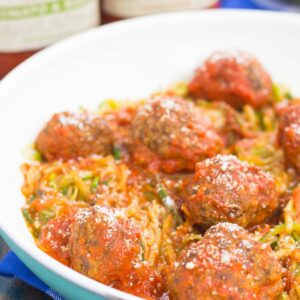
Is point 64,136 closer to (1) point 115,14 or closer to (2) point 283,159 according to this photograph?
(2) point 283,159

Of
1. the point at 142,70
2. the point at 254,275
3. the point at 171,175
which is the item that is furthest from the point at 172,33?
the point at 254,275

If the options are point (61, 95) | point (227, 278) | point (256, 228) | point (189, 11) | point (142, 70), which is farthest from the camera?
point (189, 11)

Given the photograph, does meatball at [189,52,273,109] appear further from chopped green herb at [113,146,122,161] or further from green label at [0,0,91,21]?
green label at [0,0,91,21]

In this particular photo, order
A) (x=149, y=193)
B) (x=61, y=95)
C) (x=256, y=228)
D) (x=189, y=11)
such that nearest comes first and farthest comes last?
(x=256, y=228) → (x=149, y=193) → (x=61, y=95) → (x=189, y=11)

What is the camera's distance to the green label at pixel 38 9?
17.5 feet

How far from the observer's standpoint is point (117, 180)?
14.4 feet

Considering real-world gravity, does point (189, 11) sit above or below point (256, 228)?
above

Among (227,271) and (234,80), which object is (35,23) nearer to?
(234,80)

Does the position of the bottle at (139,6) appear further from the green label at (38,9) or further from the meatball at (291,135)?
the meatball at (291,135)

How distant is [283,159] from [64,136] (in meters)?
1.53

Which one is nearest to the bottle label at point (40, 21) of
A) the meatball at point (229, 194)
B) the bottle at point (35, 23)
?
the bottle at point (35, 23)

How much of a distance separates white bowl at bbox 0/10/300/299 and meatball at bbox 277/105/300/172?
4.12 ft

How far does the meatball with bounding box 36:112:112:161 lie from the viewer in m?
4.43

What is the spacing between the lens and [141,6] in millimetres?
6086
